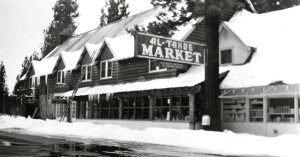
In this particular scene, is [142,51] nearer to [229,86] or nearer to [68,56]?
[229,86]

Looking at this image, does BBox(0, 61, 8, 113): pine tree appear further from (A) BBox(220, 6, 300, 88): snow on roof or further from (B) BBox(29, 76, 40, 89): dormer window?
(A) BBox(220, 6, 300, 88): snow on roof

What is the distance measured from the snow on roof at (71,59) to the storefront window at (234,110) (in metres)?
17.7

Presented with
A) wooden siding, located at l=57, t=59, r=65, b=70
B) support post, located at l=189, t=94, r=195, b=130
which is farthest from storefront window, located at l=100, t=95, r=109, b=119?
support post, located at l=189, t=94, r=195, b=130

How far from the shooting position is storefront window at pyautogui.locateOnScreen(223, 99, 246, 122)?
2182 cm

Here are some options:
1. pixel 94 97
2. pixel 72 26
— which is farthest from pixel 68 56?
pixel 72 26

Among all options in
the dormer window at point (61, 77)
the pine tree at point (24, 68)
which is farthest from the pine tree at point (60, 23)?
the dormer window at point (61, 77)

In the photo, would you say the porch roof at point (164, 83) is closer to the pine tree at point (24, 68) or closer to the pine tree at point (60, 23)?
the pine tree at point (24, 68)

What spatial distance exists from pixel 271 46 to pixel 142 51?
304 inches

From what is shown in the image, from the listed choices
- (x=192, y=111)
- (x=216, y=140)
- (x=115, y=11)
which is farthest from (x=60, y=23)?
(x=216, y=140)

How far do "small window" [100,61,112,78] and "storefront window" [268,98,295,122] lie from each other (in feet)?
49.5

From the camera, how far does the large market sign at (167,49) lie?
66.1 ft

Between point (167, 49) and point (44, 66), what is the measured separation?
27009mm

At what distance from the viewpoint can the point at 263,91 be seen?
19641 mm

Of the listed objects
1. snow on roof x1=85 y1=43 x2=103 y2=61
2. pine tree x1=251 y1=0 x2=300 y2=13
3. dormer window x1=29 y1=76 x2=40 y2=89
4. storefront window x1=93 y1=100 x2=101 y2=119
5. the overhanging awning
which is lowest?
storefront window x1=93 y1=100 x2=101 y2=119
